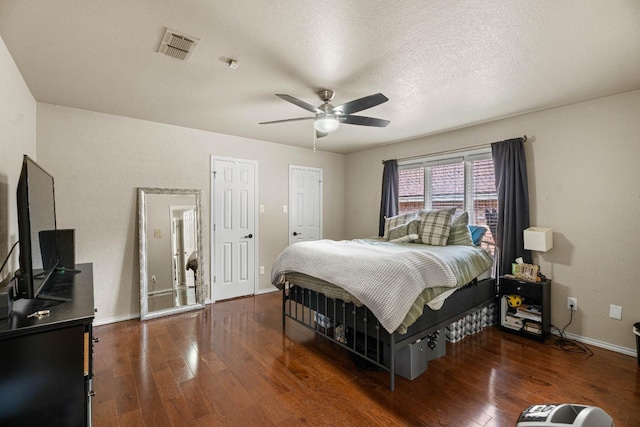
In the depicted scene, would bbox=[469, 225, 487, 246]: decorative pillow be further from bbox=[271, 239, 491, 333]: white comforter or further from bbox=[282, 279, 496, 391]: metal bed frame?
bbox=[271, 239, 491, 333]: white comforter

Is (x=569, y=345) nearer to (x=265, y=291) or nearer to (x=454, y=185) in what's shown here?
(x=454, y=185)

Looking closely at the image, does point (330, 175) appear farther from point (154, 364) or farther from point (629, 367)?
point (629, 367)

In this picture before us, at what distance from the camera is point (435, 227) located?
3502mm

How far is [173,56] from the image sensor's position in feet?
6.89

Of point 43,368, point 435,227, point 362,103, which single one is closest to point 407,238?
point 435,227

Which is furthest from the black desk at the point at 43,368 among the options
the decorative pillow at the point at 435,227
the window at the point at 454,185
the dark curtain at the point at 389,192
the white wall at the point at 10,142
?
the dark curtain at the point at 389,192

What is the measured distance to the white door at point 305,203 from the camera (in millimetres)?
5035

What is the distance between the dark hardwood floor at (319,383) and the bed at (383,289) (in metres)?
0.28

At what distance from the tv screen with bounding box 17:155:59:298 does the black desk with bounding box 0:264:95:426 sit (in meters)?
0.18

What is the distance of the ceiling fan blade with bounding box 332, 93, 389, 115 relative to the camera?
2.22 meters

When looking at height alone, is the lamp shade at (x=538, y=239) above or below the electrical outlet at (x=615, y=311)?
above

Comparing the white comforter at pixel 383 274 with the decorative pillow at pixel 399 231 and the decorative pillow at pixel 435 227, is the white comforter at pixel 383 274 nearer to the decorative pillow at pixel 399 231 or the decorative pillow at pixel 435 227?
the decorative pillow at pixel 435 227

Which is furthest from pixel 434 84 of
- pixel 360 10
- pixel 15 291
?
pixel 15 291

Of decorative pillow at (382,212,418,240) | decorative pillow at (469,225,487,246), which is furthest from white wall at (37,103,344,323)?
decorative pillow at (469,225,487,246)
